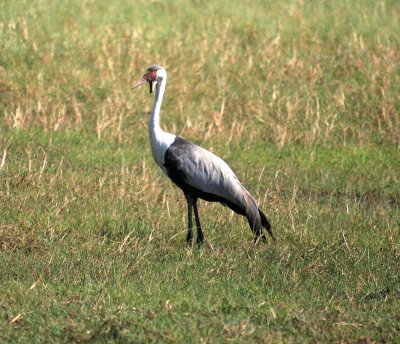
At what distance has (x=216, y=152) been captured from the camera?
999cm

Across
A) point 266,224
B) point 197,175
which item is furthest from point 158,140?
point 266,224

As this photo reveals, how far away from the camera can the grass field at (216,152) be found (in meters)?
5.58

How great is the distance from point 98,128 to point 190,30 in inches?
133

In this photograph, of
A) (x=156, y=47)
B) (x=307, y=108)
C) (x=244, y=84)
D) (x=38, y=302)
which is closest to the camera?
(x=38, y=302)

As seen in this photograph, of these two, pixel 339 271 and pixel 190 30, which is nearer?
pixel 339 271

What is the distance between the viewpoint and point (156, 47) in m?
12.6

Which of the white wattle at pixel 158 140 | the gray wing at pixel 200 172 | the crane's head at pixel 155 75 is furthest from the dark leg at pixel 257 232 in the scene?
the crane's head at pixel 155 75

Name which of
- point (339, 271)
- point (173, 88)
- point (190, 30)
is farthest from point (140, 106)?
point (339, 271)

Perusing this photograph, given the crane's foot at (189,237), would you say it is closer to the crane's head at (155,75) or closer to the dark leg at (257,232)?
the dark leg at (257,232)

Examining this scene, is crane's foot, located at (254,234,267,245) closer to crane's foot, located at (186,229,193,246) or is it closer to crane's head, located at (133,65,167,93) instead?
crane's foot, located at (186,229,193,246)

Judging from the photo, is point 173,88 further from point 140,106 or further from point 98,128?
point 98,128

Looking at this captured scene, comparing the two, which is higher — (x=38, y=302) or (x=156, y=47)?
(x=38, y=302)

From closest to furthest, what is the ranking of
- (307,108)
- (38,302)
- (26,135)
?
1. (38,302)
2. (26,135)
3. (307,108)

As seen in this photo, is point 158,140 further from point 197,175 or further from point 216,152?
point 216,152
